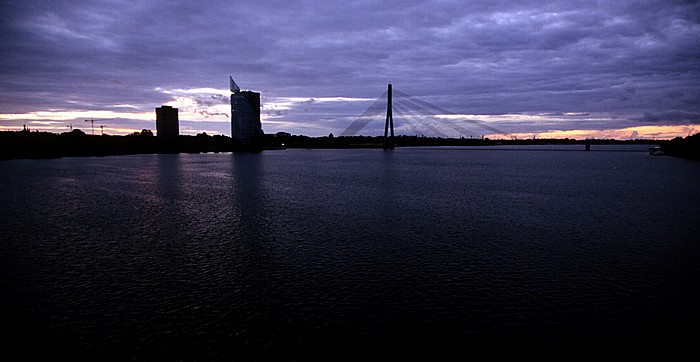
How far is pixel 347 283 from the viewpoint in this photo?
14.8 meters

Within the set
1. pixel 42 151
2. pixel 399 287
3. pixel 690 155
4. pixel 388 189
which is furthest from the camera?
pixel 42 151

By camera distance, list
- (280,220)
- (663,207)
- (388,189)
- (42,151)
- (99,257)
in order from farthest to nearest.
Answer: (42,151)
(388,189)
(663,207)
(280,220)
(99,257)

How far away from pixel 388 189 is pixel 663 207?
2253 centimetres

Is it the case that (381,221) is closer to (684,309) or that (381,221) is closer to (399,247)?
(399,247)

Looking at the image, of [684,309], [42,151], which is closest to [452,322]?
[684,309]

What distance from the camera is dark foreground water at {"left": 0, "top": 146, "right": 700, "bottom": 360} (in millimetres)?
10906

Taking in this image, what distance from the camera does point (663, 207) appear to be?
104ft

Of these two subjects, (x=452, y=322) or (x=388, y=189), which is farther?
(x=388, y=189)

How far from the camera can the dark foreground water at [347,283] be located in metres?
10.9

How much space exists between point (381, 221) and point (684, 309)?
15722mm

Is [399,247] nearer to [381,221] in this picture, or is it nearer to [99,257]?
[381,221]

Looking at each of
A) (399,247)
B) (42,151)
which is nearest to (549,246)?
→ (399,247)

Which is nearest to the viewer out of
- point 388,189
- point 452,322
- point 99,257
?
point 452,322

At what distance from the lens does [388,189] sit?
4344 centimetres
